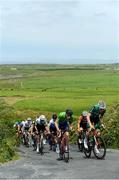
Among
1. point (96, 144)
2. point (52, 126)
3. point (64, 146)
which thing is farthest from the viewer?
point (52, 126)

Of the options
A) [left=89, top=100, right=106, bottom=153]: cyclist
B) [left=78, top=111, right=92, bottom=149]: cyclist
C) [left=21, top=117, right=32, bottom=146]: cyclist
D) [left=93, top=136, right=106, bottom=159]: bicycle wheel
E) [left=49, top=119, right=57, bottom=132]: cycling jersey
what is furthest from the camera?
[left=21, top=117, right=32, bottom=146]: cyclist

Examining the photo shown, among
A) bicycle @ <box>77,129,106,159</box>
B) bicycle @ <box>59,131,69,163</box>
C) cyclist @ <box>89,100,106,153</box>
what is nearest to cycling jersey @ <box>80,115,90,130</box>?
cyclist @ <box>89,100,106,153</box>

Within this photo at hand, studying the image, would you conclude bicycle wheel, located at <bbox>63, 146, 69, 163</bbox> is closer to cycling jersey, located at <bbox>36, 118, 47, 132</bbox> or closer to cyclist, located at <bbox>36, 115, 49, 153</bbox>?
cyclist, located at <bbox>36, 115, 49, 153</bbox>

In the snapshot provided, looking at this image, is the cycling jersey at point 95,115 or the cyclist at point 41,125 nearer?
the cycling jersey at point 95,115

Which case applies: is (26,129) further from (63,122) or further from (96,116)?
(96,116)

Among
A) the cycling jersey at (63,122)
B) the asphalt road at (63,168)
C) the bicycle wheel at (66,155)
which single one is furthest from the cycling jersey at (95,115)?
the bicycle wheel at (66,155)

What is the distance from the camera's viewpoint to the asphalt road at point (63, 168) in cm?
1670

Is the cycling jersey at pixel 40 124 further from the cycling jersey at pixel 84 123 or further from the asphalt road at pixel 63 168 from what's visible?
the cycling jersey at pixel 84 123

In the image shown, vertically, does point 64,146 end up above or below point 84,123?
below

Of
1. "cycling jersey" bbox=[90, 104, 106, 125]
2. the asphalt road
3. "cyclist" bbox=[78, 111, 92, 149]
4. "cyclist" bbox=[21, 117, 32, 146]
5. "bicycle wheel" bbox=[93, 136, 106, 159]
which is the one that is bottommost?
"cyclist" bbox=[21, 117, 32, 146]

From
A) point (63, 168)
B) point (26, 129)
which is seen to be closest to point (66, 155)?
point (63, 168)

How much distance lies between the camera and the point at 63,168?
60.0 feet

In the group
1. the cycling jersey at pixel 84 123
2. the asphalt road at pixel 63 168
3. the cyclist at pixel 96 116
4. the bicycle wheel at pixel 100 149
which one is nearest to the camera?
the asphalt road at pixel 63 168

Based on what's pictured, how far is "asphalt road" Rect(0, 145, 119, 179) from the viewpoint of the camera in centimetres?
1670
